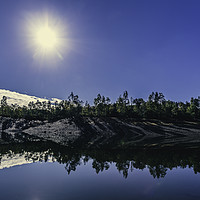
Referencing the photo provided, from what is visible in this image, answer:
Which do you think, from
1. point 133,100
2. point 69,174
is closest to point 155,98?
point 133,100

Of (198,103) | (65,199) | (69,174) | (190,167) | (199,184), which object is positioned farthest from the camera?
(198,103)

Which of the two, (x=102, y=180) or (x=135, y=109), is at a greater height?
(x=135, y=109)

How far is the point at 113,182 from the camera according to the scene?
20.3m

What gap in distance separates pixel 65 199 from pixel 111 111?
131 metres

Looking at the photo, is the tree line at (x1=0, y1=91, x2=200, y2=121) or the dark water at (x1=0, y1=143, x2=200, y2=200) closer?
the dark water at (x1=0, y1=143, x2=200, y2=200)

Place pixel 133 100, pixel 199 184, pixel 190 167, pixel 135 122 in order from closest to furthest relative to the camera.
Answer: pixel 199 184
pixel 190 167
pixel 135 122
pixel 133 100

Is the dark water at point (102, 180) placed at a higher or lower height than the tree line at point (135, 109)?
lower

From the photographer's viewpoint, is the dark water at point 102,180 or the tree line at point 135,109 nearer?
the dark water at point 102,180

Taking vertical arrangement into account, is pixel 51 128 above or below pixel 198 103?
below

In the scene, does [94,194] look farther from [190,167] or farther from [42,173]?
[190,167]

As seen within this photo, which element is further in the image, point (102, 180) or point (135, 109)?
point (135, 109)

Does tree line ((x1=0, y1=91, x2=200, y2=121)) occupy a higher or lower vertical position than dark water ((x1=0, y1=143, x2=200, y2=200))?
higher

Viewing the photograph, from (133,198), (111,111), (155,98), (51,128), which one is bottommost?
(133,198)

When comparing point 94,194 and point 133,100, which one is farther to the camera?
point 133,100
